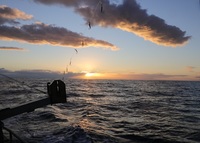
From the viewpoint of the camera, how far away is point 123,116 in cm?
2859

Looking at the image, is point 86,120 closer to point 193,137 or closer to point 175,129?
point 175,129

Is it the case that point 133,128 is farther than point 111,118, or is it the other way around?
point 111,118

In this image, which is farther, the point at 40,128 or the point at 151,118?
the point at 151,118

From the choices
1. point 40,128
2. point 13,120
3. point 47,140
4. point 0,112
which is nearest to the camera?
point 0,112

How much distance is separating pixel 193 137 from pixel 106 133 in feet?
23.1

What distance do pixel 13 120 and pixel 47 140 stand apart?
29.9 feet

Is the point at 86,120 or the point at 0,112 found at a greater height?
the point at 0,112

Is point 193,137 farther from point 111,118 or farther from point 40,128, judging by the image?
point 40,128

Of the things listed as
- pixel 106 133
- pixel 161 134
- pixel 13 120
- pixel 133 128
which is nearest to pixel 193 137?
pixel 161 134

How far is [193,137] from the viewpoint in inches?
762

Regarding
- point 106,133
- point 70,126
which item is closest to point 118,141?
point 106,133

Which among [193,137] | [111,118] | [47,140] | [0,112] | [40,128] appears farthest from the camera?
[111,118]

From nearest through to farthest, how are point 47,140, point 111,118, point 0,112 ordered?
Result: point 0,112
point 47,140
point 111,118

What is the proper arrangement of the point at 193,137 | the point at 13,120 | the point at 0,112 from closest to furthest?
the point at 0,112
the point at 193,137
the point at 13,120
